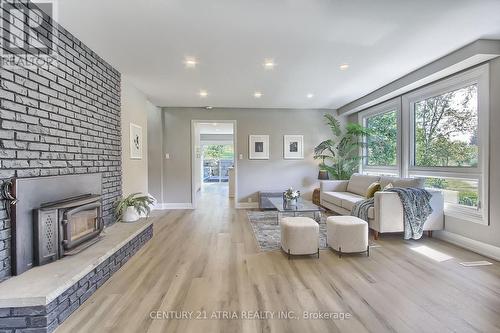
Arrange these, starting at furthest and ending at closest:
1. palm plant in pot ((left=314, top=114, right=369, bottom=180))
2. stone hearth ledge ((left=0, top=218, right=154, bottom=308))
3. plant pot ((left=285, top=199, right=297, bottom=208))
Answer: palm plant in pot ((left=314, top=114, right=369, bottom=180)) → plant pot ((left=285, top=199, right=297, bottom=208)) → stone hearth ledge ((left=0, top=218, right=154, bottom=308))

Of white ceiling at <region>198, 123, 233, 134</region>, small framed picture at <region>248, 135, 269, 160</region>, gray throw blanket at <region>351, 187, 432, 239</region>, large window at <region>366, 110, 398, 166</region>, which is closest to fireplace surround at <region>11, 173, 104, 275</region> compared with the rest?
gray throw blanket at <region>351, 187, 432, 239</region>

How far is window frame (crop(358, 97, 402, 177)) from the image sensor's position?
15.9ft

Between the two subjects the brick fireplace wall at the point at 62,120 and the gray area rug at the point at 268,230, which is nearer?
the brick fireplace wall at the point at 62,120

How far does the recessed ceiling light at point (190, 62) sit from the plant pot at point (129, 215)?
2.19 m

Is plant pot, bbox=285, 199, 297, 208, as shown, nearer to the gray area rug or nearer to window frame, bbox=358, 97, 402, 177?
the gray area rug

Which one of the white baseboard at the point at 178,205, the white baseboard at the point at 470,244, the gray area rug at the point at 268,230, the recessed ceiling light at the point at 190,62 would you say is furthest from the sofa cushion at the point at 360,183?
the recessed ceiling light at the point at 190,62

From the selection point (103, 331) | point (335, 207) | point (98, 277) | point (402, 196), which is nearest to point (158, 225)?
point (98, 277)

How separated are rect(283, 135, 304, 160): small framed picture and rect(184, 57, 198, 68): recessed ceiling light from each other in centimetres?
348

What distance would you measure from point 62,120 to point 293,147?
5025 mm

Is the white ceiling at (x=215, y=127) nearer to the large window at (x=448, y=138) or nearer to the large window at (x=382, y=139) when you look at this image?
the large window at (x=382, y=139)

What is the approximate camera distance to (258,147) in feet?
21.2

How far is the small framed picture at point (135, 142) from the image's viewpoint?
14.3 feet

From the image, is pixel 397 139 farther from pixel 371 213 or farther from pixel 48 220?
pixel 48 220

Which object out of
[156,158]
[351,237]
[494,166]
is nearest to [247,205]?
[156,158]
